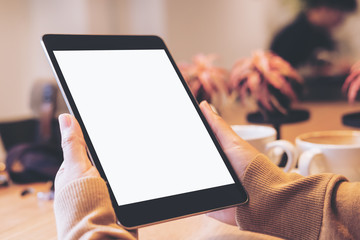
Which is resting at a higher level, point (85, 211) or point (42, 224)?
point (85, 211)

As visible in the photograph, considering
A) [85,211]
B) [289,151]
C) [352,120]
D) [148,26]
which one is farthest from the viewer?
[148,26]

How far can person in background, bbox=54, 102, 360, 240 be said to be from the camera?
348mm

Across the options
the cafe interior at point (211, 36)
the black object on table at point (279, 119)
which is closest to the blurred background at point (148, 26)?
the cafe interior at point (211, 36)

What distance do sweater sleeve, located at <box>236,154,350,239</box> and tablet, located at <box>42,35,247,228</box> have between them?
21 millimetres

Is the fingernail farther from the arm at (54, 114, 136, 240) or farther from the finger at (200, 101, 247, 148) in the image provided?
the finger at (200, 101, 247, 148)

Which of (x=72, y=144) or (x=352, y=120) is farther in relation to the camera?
(x=352, y=120)

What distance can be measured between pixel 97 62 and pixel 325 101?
2.97 metres

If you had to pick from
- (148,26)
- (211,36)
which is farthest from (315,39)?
(148,26)

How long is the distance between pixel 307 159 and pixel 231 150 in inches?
5.2

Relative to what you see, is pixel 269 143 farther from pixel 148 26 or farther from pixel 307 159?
pixel 148 26

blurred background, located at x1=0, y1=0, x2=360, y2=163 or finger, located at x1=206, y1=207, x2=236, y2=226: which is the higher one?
finger, located at x1=206, y1=207, x2=236, y2=226

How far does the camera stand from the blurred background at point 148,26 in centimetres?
308

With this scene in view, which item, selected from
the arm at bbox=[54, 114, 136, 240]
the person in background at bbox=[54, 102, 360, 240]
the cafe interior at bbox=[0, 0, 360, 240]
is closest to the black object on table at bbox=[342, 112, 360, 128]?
the person in background at bbox=[54, 102, 360, 240]

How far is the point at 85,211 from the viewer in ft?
1.14
